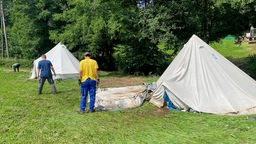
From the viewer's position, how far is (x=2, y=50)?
4809 centimetres

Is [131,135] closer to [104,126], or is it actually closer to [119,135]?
[119,135]

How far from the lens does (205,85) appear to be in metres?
9.70

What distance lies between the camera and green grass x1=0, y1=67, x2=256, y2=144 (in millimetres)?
6727

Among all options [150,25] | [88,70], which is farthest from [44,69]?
[150,25]

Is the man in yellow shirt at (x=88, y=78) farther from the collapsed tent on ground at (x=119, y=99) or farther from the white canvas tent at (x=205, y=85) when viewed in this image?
the white canvas tent at (x=205, y=85)

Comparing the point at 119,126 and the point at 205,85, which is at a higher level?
the point at 205,85

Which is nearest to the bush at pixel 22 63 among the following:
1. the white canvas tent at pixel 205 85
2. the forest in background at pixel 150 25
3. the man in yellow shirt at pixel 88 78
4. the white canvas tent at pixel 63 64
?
the forest in background at pixel 150 25

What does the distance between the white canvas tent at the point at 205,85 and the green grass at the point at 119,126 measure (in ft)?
1.76

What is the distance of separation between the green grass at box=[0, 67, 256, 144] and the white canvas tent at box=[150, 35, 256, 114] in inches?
21.1

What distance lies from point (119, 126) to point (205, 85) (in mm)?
3311

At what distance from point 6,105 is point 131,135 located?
5.69 m

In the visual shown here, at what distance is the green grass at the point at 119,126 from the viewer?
22.1 ft

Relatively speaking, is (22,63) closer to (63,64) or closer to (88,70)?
(63,64)

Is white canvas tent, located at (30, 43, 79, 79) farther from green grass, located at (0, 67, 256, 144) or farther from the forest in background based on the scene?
green grass, located at (0, 67, 256, 144)
